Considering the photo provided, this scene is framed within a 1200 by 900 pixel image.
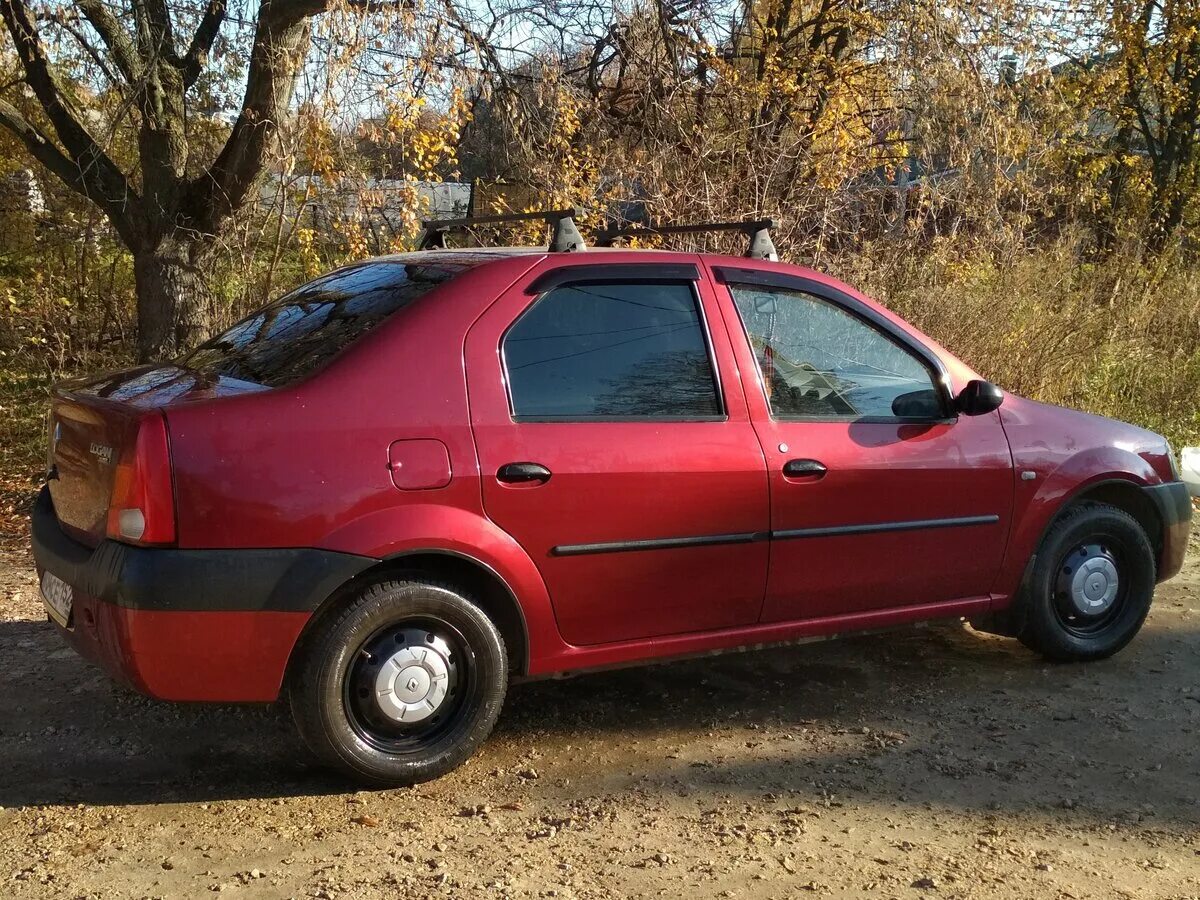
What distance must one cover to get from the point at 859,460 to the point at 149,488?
2.40 meters

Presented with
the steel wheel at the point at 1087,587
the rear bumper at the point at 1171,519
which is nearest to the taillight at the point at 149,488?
the steel wheel at the point at 1087,587

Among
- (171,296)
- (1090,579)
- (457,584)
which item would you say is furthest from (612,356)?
(171,296)

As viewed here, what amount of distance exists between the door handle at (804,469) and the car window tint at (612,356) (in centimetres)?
32

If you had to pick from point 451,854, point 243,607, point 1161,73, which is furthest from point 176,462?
point 1161,73

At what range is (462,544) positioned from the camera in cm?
341

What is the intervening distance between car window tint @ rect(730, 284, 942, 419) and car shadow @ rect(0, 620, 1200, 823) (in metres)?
1.15

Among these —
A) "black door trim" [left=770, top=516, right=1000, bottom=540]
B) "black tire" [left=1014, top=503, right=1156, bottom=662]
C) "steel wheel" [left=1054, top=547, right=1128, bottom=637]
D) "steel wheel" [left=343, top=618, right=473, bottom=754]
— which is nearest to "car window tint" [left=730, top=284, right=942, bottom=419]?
"black door trim" [left=770, top=516, right=1000, bottom=540]

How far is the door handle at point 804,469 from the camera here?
3978 millimetres

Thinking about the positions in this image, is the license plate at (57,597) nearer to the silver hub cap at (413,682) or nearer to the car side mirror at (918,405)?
the silver hub cap at (413,682)

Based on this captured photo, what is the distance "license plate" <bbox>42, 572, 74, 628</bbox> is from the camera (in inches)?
137

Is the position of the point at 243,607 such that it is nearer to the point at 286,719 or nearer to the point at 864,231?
the point at 286,719

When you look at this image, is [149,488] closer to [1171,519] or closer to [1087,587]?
[1087,587]

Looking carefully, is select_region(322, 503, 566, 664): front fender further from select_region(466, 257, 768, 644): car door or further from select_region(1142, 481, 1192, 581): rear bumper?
select_region(1142, 481, 1192, 581): rear bumper

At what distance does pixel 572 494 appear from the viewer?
142 inches
